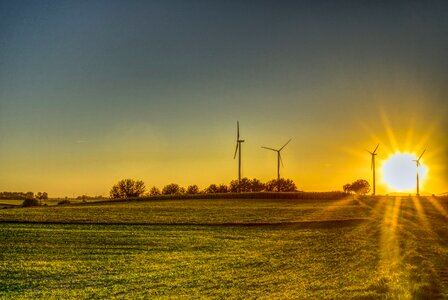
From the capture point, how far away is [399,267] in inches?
1142

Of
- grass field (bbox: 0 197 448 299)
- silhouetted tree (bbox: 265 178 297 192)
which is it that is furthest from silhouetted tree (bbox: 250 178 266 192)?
grass field (bbox: 0 197 448 299)

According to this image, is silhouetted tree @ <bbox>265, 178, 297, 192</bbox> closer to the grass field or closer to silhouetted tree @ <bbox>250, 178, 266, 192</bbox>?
silhouetted tree @ <bbox>250, 178, 266, 192</bbox>

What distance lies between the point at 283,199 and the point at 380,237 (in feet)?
167

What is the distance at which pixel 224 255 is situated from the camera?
37.2 m

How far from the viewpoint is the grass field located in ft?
81.5

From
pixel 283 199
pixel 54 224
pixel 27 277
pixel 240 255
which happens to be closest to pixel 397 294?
pixel 240 255

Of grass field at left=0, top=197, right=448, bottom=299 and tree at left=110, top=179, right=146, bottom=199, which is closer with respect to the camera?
grass field at left=0, top=197, right=448, bottom=299

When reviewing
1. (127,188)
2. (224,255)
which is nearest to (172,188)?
(127,188)

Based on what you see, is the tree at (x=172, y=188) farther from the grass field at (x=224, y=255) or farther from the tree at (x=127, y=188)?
the grass field at (x=224, y=255)

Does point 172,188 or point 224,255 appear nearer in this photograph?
point 224,255

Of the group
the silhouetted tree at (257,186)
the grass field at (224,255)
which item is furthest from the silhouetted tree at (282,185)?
the grass field at (224,255)

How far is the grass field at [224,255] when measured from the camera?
978 inches

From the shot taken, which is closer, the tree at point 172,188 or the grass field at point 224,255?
the grass field at point 224,255

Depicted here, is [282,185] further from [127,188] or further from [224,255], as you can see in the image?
[224,255]
